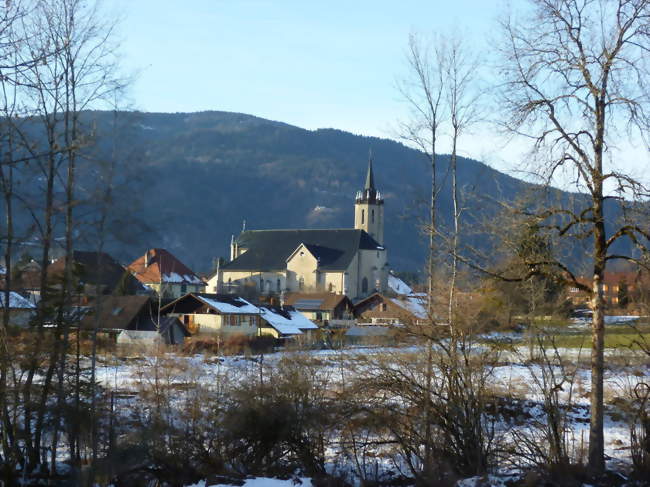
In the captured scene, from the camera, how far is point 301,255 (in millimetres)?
127625

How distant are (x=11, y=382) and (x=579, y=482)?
11.7 meters

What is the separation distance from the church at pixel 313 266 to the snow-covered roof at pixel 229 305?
59.9m

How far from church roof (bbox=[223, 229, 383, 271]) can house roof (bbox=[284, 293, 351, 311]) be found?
119ft

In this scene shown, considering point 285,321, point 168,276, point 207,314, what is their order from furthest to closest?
point 168,276 → point 285,321 → point 207,314

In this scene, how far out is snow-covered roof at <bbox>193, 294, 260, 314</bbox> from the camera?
2194 inches

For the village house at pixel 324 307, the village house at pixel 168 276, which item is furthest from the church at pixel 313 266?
the village house at pixel 324 307

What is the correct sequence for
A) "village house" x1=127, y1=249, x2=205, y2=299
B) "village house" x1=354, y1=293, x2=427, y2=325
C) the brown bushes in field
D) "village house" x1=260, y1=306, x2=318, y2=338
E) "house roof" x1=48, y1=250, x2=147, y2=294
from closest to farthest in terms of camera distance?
"house roof" x1=48, y1=250, x2=147, y2=294 → the brown bushes in field → "village house" x1=354, y1=293, x2=427, y2=325 → "village house" x1=260, y1=306, x2=318, y2=338 → "village house" x1=127, y1=249, x2=205, y2=299

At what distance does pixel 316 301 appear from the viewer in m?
84.4

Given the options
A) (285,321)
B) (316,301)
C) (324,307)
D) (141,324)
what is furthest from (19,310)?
(316,301)

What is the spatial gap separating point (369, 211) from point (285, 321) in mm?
90849

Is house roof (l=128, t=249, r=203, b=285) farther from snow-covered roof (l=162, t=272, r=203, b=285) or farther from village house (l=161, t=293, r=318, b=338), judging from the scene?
village house (l=161, t=293, r=318, b=338)

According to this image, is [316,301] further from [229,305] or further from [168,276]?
[229,305]

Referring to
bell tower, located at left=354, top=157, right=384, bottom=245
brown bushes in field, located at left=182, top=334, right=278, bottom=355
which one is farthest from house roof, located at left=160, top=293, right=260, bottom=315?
bell tower, located at left=354, top=157, right=384, bottom=245

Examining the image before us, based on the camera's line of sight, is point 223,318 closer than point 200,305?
Yes
